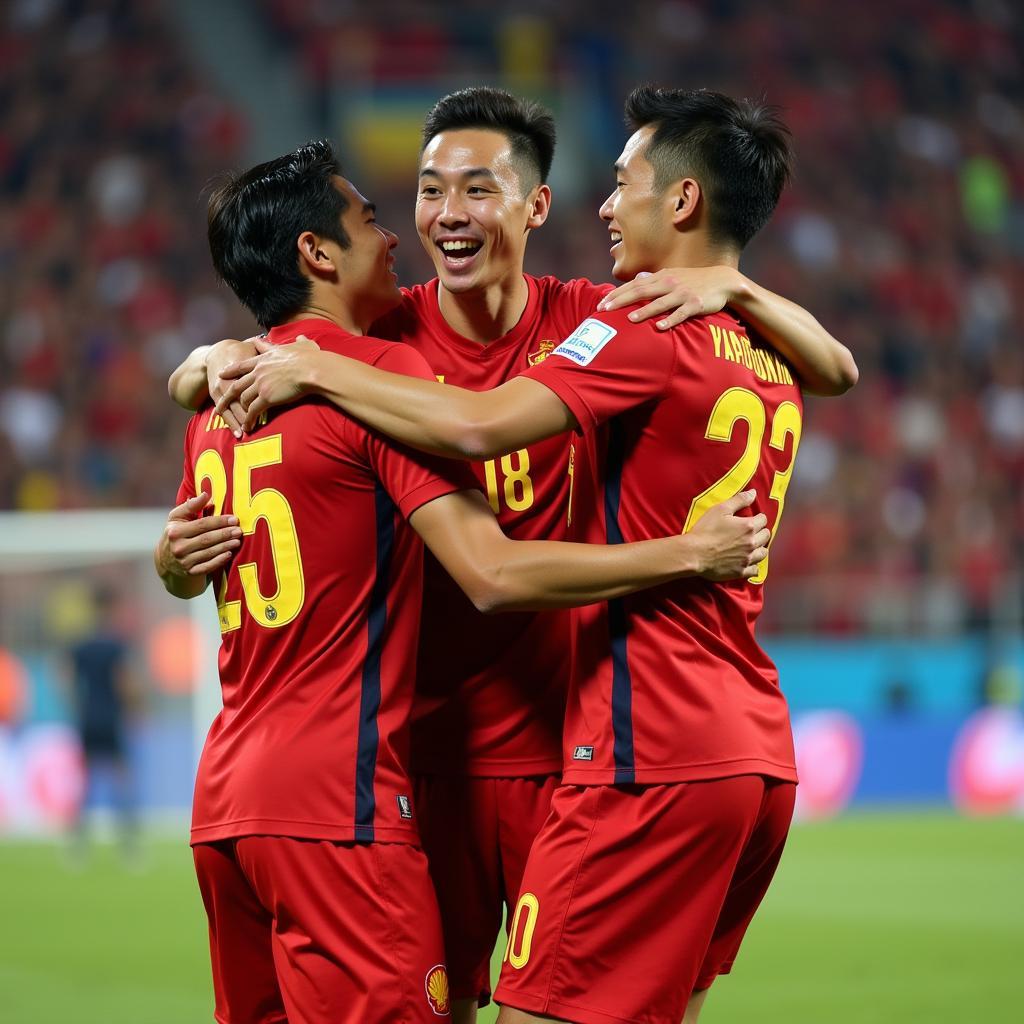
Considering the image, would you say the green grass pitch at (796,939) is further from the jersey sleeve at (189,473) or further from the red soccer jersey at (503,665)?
the jersey sleeve at (189,473)

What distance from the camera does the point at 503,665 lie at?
3805mm

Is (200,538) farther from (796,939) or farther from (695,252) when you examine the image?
(796,939)

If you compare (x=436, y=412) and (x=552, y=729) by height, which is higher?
(x=436, y=412)

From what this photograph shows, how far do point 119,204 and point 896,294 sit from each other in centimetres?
894

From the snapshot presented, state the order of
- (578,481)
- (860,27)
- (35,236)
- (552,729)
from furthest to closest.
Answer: (860,27)
(35,236)
(552,729)
(578,481)

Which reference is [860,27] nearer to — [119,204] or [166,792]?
[119,204]

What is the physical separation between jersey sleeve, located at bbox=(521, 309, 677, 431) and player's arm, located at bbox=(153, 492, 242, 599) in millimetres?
694

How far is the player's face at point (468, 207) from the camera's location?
392 centimetres

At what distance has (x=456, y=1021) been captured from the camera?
3961mm

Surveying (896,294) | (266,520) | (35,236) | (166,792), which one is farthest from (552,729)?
(896,294)

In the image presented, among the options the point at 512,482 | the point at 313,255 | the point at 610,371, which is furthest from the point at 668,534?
the point at 313,255

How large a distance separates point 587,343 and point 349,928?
3.99 feet

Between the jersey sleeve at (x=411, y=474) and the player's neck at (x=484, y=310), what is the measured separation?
2.84 ft

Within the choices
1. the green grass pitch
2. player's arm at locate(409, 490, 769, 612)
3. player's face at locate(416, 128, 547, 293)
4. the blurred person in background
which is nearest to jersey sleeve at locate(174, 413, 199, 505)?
player's arm at locate(409, 490, 769, 612)
